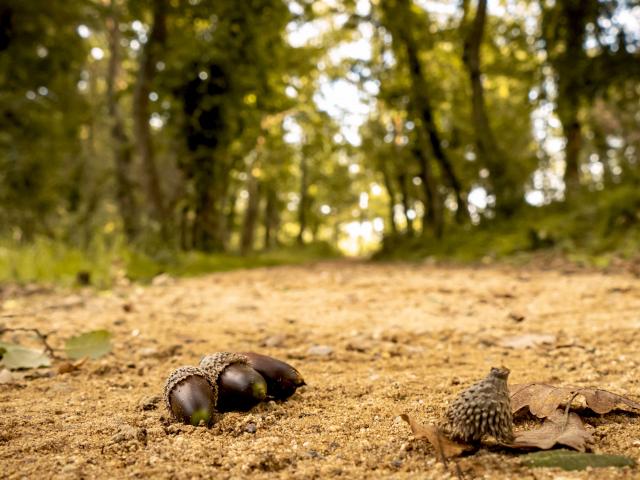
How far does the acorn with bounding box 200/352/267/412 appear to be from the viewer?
5.41 feet

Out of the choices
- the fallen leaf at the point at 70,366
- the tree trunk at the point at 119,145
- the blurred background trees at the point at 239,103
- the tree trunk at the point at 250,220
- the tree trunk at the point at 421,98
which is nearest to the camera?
the fallen leaf at the point at 70,366

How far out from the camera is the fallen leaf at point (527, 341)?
8.68ft

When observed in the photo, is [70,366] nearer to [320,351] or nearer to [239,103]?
[320,351]

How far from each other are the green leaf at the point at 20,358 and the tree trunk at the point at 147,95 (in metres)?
6.64

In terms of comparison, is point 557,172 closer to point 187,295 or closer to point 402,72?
point 402,72

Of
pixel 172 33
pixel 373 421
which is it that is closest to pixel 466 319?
pixel 373 421

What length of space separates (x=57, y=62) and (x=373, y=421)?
1096cm

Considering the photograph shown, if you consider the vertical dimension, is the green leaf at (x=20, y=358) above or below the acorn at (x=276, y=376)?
below

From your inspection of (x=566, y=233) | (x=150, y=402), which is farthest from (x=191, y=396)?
(x=566, y=233)

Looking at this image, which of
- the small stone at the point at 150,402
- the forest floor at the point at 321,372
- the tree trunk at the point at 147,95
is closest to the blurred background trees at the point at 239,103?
the tree trunk at the point at 147,95

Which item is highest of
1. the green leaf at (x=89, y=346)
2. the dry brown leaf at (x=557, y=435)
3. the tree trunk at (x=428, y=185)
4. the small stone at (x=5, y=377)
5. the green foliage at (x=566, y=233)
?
the tree trunk at (x=428, y=185)

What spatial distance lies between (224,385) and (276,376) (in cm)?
19

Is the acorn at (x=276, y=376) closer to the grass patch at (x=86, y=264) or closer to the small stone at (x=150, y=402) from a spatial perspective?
the small stone at (x=150, y=402)

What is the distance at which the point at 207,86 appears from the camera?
10828 mm
